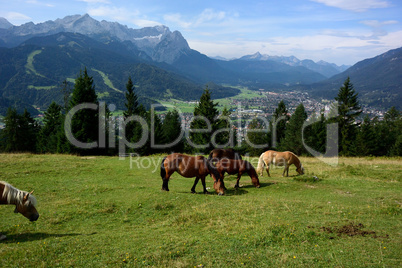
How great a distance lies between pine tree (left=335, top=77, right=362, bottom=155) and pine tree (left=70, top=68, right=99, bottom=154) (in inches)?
2136

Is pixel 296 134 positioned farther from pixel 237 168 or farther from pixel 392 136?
pixel 237 168

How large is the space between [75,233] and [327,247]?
31.4 feet

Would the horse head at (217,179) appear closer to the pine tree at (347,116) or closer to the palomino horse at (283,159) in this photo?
the palomino horse at (283,159)

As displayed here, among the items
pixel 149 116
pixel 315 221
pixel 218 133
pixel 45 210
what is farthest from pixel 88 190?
pixel 149 116

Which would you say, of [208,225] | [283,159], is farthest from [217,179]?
[283,159]

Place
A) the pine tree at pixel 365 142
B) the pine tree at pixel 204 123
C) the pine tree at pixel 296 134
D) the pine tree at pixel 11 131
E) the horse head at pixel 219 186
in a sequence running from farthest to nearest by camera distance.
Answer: the pine tree at pixel 296 134 → the pine tree at pixel 365 142 → the pine tree at pixel 11 131 → the pine tree at pixel 204 123 → the horse head at pixel 219 186

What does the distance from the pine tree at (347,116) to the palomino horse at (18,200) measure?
61269mm

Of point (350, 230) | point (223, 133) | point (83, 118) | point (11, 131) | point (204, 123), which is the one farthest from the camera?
point (11, 131)

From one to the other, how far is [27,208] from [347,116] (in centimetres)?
6344

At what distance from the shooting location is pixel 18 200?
382 inches

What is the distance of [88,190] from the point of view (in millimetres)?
15586

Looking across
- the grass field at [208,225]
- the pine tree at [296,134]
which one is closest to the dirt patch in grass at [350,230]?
the grass field at [208,225]

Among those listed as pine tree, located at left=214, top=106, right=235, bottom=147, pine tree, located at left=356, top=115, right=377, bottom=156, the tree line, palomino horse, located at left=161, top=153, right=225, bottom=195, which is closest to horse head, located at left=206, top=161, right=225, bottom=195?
palomino horse, located at left=161, top=153, right=225, bottom=195

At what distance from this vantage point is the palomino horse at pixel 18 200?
31.4 ft
